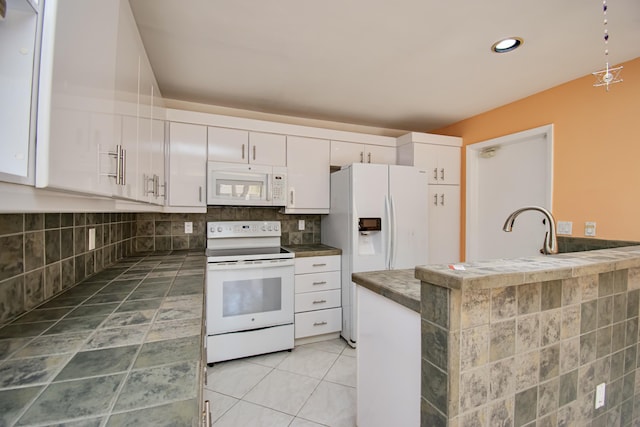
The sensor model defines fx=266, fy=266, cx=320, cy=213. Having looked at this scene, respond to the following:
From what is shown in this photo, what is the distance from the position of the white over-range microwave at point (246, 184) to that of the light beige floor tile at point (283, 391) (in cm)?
152

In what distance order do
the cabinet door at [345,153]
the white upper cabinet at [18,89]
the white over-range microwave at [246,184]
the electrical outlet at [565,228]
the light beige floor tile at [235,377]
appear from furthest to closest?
the cabinet door at [345,153] < the white over-range microwave at [246,184] < the electrical outlet at [565,228] < the light beige floor tile at [235,377] < the white upper cabinet at [18,89]

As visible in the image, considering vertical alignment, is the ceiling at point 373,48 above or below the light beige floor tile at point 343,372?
above

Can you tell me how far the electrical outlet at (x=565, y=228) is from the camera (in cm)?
220

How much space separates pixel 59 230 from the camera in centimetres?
122

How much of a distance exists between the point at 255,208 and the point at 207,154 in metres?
0.76

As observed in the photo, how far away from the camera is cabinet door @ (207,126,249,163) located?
2506 millimetres

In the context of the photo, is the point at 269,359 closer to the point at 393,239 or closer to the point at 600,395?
the point at 393,239

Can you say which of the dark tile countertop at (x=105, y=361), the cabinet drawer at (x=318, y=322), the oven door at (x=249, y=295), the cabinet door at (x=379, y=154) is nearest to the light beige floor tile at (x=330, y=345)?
the cabinet drawer at (x=318, y=322)

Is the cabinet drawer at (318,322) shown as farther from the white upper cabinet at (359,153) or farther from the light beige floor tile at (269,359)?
the white upper cabinet at (359,153)

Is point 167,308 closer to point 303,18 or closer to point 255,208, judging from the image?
point 303,18

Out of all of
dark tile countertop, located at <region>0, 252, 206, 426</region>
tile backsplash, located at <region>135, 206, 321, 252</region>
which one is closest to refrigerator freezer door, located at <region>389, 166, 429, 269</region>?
tile backsplash, located at <region>135, 206, 321, 252</region>

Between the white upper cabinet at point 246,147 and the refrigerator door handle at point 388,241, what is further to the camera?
the refrigerator door handle at point 388,241

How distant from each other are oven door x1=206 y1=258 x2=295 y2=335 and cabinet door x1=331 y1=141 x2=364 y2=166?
1219mm

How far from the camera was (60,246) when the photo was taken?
1229 mm
